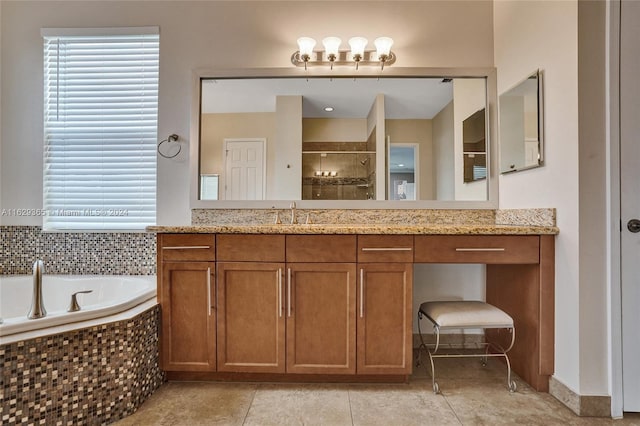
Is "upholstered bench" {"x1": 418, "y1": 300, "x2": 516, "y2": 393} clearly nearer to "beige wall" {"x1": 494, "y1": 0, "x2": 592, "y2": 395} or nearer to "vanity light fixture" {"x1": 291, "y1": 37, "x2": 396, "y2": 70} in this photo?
"beige wall" {"x1": 494, "y1": 0, "x2": 592, "y2": 395}

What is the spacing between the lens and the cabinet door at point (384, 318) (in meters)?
1.69

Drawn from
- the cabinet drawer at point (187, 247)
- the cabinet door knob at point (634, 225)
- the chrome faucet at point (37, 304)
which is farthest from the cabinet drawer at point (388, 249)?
the chrome faucet at point (37, 304)

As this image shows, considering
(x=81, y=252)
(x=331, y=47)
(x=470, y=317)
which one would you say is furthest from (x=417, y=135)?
(x=81, y=252)

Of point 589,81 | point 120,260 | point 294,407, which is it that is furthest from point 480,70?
point 120,260

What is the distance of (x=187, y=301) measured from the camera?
5.68 ft

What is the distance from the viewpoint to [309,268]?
5.59ft

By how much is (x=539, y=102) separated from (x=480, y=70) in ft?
2.01

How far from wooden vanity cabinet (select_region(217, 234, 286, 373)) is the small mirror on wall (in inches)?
59.1

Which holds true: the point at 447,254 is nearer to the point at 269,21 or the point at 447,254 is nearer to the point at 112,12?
the point at 269,21

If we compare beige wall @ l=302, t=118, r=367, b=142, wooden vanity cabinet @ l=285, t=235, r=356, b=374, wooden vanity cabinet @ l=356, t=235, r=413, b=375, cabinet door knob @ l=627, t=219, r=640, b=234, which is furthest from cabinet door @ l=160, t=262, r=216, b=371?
cabinet door knob @ l=627, t=219, r=640, b=234

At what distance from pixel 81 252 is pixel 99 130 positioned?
35.4 inches

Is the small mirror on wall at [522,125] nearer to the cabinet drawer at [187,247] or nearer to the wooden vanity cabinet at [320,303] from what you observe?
the wooden vanity cabinet at [320,303]

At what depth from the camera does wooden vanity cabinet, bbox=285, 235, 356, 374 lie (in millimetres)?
1696

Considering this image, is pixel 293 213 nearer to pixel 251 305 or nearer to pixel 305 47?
pixel 251 305
